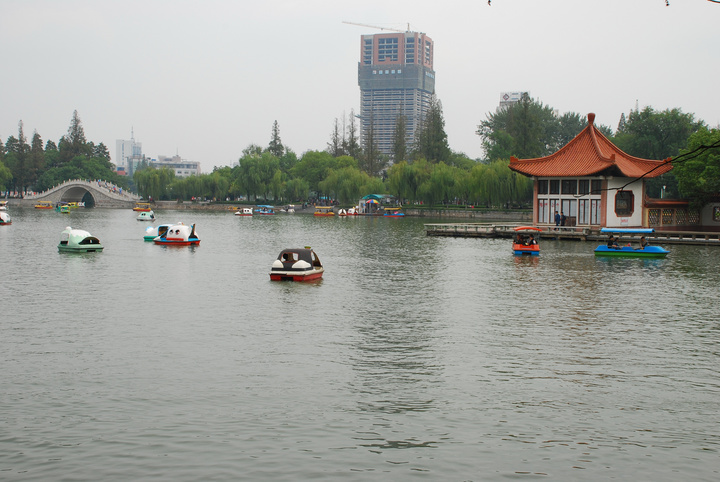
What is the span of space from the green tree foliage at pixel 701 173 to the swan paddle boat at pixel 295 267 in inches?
1337

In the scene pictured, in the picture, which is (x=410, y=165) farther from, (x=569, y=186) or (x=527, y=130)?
(x=569, y=186)

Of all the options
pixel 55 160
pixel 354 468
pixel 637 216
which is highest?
pixel 55 160

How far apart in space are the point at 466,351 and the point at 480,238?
38.7m

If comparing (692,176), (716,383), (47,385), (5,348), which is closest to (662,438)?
(716,383)

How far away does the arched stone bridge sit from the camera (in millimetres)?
129750

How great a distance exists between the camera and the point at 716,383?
13.3 metres

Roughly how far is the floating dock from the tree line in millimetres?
6643

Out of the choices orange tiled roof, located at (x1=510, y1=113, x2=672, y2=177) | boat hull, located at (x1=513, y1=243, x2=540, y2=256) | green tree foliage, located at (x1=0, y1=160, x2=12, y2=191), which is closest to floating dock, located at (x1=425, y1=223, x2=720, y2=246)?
orange tiled roof, located at (x1=510, y1=113, x2=672, y2=177)

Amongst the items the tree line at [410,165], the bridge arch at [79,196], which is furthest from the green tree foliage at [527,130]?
the bridge arch at [79,196]

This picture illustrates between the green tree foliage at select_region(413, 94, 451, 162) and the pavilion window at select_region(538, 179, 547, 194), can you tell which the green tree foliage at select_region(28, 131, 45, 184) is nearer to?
the green tree foliage at select_region(413, 94, 451, 162)

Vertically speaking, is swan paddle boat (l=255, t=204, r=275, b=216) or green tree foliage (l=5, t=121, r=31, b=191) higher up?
green tree foliage (l=5, t=121, r=31, b=191)

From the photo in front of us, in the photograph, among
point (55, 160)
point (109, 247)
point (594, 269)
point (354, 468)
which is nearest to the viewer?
point (354, 468)

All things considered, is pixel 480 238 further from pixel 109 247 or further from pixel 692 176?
pixel 109 247

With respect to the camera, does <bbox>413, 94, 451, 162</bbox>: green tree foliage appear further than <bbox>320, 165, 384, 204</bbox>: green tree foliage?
Yes
